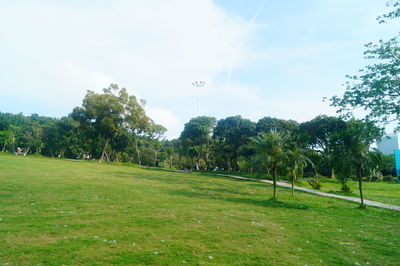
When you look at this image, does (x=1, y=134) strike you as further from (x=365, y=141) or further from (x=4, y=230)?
(x=365, y=141)

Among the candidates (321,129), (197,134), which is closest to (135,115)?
(197,134)

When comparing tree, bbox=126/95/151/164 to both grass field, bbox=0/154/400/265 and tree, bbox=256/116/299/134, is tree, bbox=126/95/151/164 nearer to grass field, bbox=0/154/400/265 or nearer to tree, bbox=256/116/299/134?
tree, bbox=256/116/299/134

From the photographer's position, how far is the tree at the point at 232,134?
2475 inches

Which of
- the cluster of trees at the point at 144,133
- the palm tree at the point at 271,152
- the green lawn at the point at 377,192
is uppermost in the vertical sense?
the cluster of trees at the point at 144,133

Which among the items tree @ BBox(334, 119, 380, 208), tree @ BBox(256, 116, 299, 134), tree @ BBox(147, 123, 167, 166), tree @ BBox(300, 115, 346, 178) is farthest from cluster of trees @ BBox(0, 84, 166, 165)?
tree @ BBox(334, 119, 380, 208)

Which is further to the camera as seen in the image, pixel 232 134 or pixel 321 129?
pixel 232 134

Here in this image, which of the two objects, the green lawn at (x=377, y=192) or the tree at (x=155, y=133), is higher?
the tree at (x=155, y=133)

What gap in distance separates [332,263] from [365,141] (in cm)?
1431

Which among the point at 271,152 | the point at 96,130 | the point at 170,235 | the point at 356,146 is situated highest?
the point at 96,130

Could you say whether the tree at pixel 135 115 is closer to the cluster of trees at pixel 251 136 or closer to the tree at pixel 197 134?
the cluster of trees at pixel 251 136

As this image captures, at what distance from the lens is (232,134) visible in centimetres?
6462

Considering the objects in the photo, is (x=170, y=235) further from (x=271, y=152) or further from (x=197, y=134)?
(x=197, y=134)

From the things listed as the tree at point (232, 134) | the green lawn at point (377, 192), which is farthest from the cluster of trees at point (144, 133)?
the green lawn at point (377, 192)

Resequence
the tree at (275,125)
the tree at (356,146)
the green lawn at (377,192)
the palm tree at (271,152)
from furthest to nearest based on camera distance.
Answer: the tree at (275,125) → the green lawn at (377,192) → the palm tree at (271,152) → the tree at (356,146)
